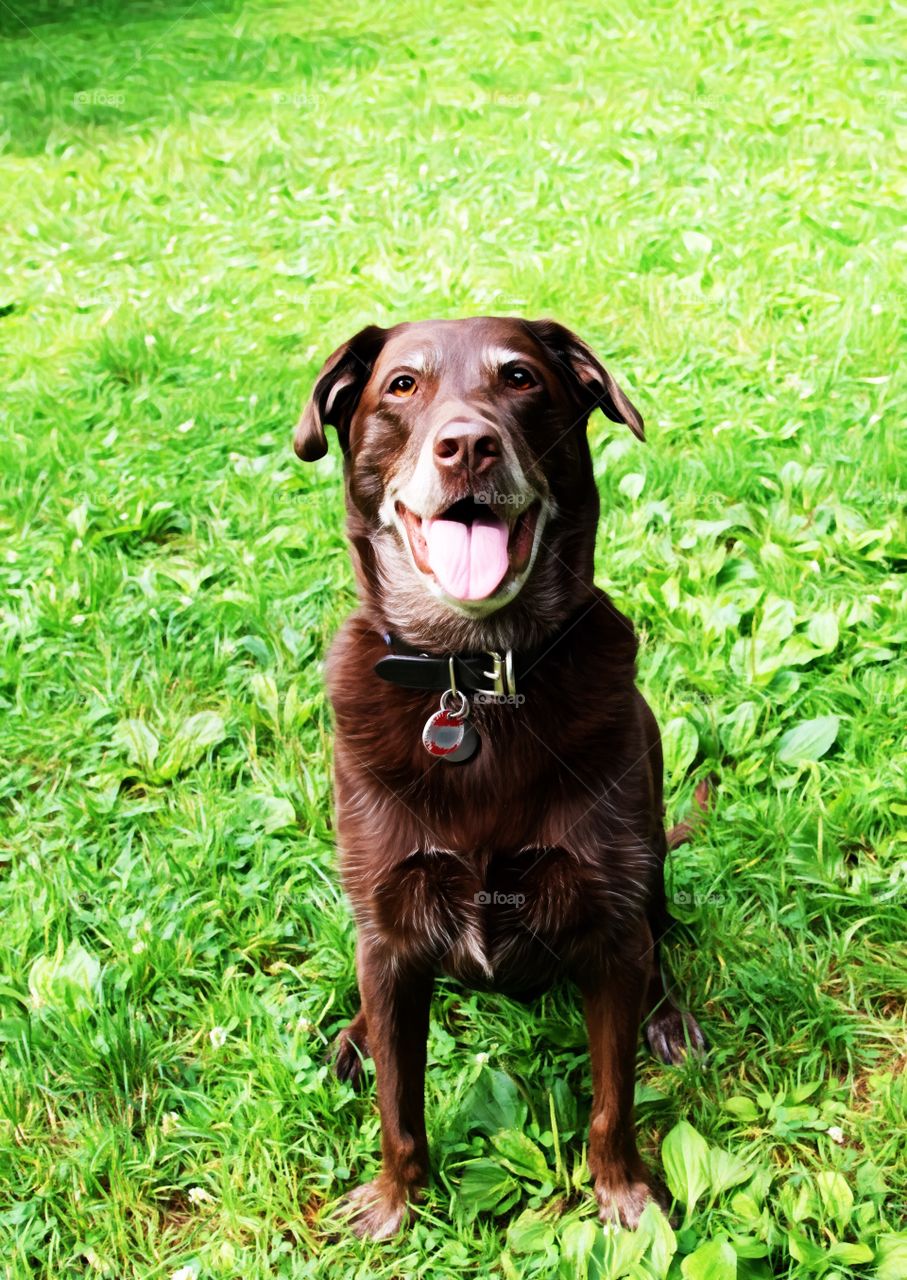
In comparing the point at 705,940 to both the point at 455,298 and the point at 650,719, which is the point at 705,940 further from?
the point at 455,298

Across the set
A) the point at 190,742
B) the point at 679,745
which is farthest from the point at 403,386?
the point at 190,742

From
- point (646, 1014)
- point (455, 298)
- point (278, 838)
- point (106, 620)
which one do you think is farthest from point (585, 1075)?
point (455, 298)

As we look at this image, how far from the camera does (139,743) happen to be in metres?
3.03

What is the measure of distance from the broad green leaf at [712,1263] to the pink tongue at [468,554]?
1043 millimetres

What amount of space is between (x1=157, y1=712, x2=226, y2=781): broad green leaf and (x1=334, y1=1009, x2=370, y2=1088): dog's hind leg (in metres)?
0.91

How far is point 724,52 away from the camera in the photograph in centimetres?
769

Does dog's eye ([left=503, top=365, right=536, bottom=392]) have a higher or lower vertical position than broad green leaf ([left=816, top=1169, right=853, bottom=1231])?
higher

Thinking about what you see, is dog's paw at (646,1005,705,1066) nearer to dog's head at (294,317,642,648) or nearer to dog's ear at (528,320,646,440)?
dog's head at (294,317,642,648)

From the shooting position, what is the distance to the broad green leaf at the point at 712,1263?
5.65 feet

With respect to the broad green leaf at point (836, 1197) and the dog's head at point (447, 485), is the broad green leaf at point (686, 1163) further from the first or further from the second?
the dog's head at point (447, 485)

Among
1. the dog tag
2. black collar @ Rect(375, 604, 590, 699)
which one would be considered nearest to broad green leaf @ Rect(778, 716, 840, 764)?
black collar @ Rect(375, 604, 590, 699)

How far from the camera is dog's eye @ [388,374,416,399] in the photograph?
212 cm

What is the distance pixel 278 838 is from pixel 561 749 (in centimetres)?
103

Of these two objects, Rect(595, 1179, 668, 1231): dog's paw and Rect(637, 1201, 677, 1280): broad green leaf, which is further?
Rect(595, 1179, 668, 1231): dog's paw
